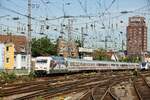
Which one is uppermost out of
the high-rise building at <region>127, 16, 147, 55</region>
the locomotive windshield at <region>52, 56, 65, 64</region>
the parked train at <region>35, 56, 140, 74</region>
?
the high-rise building at <region>127, 16, 147, 55</region>

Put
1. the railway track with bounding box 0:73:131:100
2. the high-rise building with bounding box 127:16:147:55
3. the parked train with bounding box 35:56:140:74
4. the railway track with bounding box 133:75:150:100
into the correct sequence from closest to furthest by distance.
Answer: the railway track with bounding box 133:75:150:100 < the railway track with bounding box 0:73:131:100 < the parked train with bounding box 35:56:140:74 < the high-rise building with bounding box 127:16:147:55

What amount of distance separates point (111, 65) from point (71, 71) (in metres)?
22.5

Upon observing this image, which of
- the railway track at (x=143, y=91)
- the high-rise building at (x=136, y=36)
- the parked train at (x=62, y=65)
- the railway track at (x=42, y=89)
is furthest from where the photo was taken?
the high-rise building at (x=136, y=36)

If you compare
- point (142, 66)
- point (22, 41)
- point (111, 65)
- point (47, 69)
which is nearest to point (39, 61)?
point (47, 69)

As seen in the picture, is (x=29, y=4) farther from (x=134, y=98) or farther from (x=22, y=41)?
(x=22, y=41)

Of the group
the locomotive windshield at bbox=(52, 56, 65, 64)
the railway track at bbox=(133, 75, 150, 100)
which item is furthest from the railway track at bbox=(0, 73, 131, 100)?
Result: the locomotive windshield at bbox=(52, 56, 65, 64)

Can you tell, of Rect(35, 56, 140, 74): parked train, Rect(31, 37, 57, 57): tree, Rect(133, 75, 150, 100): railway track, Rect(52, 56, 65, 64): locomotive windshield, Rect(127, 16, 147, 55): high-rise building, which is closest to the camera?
Rect(133, 75, 150, 100): railway track

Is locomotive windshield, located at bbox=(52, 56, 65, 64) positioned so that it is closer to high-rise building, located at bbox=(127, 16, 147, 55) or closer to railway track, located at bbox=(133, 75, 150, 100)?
railway track, located at bbox=(133, 75, 150, 100)

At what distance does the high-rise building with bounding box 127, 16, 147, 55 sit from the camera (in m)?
87.1

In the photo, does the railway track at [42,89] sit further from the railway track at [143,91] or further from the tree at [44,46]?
the tree at [44,46]

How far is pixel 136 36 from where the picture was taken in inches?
4171

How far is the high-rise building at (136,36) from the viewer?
286 ft

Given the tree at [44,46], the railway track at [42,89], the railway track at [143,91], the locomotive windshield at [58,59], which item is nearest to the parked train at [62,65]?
the locomotive windshield at [58,59]

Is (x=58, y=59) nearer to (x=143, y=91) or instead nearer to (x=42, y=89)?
(x=42, y=89)
